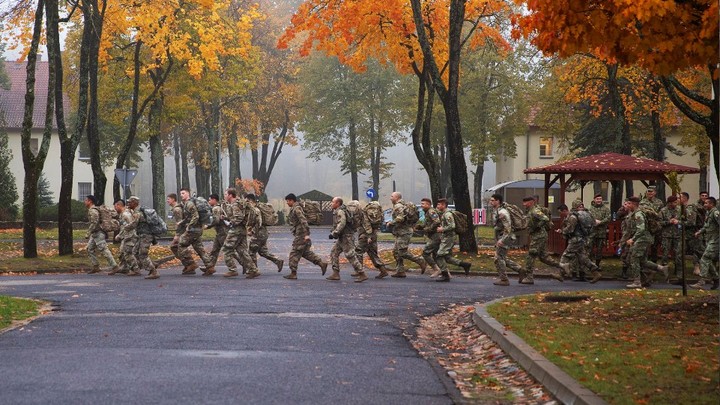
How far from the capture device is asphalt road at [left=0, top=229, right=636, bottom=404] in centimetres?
902

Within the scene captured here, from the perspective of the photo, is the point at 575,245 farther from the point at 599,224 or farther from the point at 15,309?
the point at 15,309

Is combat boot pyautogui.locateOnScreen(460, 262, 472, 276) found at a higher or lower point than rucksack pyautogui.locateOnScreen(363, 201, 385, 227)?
lower

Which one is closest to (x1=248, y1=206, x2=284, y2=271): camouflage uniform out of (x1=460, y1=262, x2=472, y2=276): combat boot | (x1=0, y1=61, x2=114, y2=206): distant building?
(x1=460, y1=262, x2=472, y2=276): combat boot

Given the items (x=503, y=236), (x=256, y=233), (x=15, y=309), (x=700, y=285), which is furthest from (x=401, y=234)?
(x=15, y=309)

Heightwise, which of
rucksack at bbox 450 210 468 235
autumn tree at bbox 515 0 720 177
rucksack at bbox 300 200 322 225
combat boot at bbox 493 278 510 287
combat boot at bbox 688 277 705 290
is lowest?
combat boot at bbox 688 277 705 290

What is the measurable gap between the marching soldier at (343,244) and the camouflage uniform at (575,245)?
4.52m

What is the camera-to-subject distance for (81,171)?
250 feet

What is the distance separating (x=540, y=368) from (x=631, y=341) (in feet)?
7.48

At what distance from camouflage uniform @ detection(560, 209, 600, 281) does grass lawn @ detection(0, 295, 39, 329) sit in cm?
1174

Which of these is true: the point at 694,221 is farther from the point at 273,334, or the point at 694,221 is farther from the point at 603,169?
the point at 273,334

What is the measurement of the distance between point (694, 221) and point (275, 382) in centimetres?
1861

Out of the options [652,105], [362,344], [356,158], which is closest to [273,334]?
[362,344]

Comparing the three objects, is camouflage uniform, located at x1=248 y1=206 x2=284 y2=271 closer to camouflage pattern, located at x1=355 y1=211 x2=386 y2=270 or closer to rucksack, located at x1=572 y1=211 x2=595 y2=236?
camouflage pattern, located at x1=355 y1=211 x2=386 y2=270

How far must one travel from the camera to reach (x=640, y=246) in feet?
74.1
